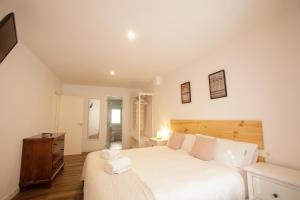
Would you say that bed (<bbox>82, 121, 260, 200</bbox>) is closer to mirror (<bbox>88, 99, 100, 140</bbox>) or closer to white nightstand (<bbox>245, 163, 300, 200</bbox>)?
white nightstand (<bbox>245, 163, 300, 200</bbox>)

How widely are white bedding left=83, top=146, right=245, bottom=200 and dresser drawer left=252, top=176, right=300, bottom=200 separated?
0.14 meters

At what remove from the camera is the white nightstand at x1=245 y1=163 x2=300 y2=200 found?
54.1 inches

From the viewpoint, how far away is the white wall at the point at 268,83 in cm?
170

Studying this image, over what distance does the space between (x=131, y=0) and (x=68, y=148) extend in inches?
194

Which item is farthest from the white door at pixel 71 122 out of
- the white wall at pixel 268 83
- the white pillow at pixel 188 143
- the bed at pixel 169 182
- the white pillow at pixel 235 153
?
the white pillow at pixel 235 153

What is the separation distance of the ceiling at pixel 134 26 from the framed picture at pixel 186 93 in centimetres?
59

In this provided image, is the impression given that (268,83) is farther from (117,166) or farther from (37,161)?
(37,161)

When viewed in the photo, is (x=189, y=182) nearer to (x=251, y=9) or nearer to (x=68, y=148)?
(x=251, y=9)

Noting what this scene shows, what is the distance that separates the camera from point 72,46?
256cm

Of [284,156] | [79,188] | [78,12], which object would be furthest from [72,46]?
[284,156]

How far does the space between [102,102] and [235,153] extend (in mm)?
4861

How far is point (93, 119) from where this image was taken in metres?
5.73

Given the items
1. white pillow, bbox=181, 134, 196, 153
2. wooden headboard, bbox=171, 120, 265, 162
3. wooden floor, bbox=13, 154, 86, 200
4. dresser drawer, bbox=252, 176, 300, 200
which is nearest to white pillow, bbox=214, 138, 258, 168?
wooden headboard, bbox=171, 120, 265, 162

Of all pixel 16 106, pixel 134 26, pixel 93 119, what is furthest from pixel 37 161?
pixel 93 119
